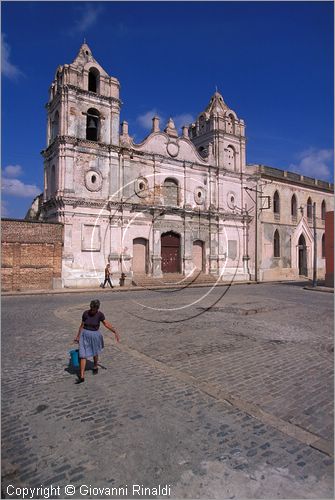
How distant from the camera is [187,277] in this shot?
27500 mm

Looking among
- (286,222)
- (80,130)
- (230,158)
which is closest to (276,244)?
(286,222)

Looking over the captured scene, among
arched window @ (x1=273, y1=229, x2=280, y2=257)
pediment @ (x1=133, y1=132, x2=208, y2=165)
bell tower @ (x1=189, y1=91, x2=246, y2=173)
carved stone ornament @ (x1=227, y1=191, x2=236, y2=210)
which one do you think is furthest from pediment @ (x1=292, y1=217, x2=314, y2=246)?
pediment @ (x1=133, y1=132, x2=208, y2=165)

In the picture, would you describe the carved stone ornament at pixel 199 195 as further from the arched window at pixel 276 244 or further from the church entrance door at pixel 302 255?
the church entrance door at pixel 302 255

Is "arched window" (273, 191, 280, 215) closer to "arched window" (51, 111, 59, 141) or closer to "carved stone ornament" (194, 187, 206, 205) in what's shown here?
"carved stone ornament" (194, 187, 206, 205)

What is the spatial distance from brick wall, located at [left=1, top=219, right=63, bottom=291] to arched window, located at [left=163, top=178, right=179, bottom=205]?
30.0ft

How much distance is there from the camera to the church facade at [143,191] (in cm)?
2319

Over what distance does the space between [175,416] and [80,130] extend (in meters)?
22.6

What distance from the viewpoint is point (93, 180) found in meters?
24.0

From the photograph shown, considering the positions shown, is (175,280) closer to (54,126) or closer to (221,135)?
(221,135)

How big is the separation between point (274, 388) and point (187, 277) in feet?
71.4

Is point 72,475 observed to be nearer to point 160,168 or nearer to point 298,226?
point 160,168

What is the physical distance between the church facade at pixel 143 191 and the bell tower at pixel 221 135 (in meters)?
0.09

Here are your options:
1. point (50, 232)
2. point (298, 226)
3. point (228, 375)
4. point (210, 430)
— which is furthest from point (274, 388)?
point (298, 226)

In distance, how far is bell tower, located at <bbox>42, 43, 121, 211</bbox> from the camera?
23.0 meters
